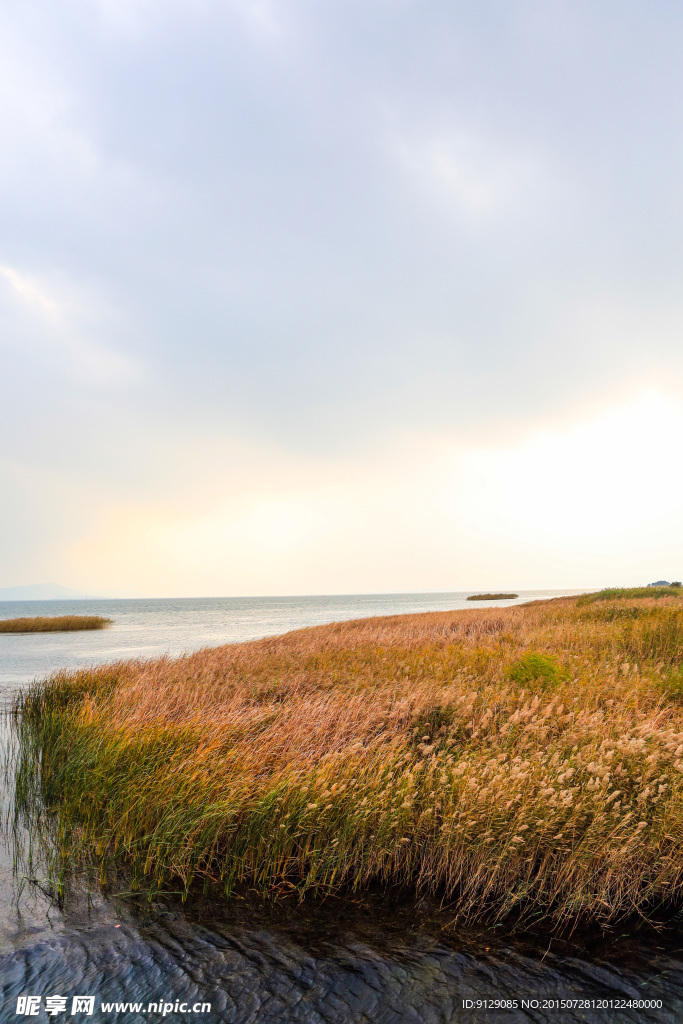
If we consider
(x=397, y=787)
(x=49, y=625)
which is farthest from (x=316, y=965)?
(x=49, y=625)

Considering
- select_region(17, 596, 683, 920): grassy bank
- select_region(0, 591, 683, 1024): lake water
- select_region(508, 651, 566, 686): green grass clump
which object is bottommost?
select_region(0, 591, 683, 1024): lake water

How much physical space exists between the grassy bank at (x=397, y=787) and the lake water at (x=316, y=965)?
0.41 meters

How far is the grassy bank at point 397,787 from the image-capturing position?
543 cm

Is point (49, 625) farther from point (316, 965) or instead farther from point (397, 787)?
point (316, 965)

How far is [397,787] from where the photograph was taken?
6254 millimetres

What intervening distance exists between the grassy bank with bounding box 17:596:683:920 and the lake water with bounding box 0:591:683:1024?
0.41m

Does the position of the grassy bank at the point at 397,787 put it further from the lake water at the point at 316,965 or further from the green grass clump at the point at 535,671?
the lake water at the point at 316,965

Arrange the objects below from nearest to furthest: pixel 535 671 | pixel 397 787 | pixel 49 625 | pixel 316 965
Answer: pixel 316 965
pixel 397 787
pixel 535 671
pixel 49 625

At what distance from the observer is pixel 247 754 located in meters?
7.09

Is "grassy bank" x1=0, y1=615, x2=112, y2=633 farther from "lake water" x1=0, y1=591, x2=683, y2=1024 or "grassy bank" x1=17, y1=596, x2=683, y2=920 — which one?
"lake water" x1=0, y1=591, x2=683, y2=1024

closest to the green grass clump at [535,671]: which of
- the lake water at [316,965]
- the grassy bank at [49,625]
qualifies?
the lake water at [316,965]

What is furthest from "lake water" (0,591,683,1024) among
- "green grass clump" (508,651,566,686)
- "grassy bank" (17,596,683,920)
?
"green grass clump" (508,651,566,686)

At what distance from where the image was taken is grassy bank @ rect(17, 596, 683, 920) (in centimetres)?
543

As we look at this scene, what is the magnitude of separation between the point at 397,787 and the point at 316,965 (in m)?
2.01
